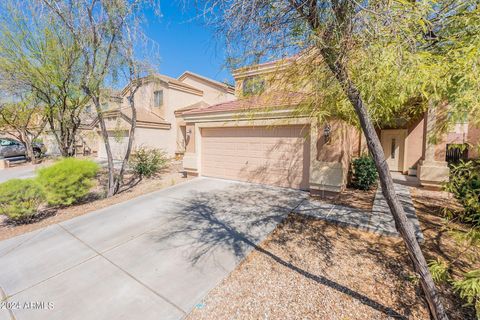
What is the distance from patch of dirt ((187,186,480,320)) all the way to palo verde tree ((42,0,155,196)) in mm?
6401

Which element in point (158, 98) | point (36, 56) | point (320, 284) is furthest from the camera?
point (158, 98)

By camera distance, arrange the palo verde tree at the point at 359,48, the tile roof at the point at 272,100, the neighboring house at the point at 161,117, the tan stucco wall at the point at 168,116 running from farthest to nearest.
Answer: the tan stucco wall at the point at 168,116 → the neighboring house at the point at 161,117 → the tile roof at the point at 272,100 → the palo verde tree at the point at 359,48

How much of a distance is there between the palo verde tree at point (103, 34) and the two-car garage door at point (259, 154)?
383 centimetres

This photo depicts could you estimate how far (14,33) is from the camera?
7.97 metres

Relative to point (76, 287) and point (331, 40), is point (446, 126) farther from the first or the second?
point (76, 287)

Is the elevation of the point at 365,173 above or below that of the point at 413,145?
below

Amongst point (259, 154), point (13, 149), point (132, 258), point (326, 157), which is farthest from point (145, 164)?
point (13, 149)

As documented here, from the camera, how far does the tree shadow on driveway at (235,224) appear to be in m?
3.52

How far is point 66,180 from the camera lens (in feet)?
20.5

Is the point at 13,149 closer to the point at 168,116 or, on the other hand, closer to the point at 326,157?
the point at 168,116

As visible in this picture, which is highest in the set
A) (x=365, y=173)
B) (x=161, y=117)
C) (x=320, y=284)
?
(x=161, y=117)

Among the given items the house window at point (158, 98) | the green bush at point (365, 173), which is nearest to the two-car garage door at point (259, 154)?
the green bush at point (365, 173)

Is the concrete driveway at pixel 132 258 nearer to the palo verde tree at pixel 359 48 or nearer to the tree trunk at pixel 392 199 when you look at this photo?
the tree trunk at pixel 392 199

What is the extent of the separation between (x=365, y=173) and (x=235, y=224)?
5.25 meters
